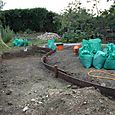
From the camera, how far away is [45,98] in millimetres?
4641

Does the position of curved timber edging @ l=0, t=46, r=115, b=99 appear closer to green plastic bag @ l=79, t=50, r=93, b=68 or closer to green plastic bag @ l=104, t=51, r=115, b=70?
green plastic bag @ l=79, t=50, r=93, b=68

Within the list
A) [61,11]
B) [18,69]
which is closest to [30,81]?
[18,69]

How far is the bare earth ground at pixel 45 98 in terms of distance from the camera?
3.83 m

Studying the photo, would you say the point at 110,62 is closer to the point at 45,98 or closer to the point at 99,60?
the point at 99,60

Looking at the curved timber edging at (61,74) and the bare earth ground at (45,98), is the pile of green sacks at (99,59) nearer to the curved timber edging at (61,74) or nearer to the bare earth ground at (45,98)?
the curved timber edging at (61,74)

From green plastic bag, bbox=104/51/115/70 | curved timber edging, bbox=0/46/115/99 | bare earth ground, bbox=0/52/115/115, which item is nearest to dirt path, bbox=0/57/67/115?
bare earth ground, bbox=0/52/115/115

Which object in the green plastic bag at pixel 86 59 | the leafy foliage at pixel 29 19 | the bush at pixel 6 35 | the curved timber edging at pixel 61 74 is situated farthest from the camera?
the leafy foliage at pixel 29 19

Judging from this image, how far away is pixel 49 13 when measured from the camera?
22.8 m

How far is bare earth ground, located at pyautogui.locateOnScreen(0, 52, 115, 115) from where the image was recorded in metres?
3.83

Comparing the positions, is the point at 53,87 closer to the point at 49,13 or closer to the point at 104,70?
the point at 104,70

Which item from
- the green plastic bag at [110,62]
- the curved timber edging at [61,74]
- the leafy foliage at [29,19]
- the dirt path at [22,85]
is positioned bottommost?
the dirt path at [22,85]

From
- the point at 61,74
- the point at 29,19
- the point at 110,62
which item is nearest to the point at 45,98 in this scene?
the point at 61,74

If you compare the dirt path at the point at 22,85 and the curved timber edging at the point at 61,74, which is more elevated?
the curved timber edging at the point at 61,74

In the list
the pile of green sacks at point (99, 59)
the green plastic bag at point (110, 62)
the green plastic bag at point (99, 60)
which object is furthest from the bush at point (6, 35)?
the green plastic bag at point (110, 62)
